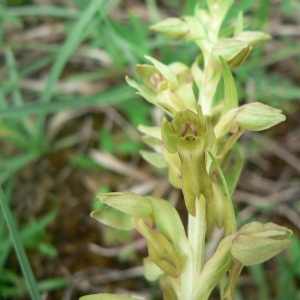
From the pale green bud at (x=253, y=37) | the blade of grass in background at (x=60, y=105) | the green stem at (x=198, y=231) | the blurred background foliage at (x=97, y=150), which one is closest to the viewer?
the green stem at (x=198, y=231)

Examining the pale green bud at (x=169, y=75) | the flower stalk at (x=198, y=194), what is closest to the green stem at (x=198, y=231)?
the flower stalk at (x=198, y=194)

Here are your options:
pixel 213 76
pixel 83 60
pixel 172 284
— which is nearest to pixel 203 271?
pixel 172 284

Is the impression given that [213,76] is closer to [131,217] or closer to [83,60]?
[131,217]

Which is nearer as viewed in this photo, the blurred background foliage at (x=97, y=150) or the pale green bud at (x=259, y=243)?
the pale green bud at (x=259, y=243)

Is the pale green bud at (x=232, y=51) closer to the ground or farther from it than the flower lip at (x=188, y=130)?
farther from it

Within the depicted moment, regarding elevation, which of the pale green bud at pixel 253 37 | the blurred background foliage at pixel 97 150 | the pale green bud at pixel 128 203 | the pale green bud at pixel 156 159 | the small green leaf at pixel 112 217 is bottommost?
the blurred background foliage at pixel 97 150

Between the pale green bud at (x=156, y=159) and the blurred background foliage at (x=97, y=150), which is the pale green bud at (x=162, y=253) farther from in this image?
the blurred background foliage at (x=97, y=150)
